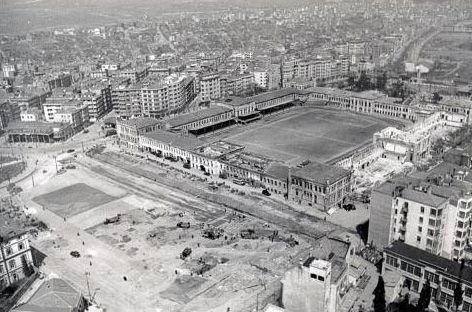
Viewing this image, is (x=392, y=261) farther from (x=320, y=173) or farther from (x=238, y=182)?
(x=238, y=182)

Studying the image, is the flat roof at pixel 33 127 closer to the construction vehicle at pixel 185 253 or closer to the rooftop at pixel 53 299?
the construction vehicle at pixel 185 253

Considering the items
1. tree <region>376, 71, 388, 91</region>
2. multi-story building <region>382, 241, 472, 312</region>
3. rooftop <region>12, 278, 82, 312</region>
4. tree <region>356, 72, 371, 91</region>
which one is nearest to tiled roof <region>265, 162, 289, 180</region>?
multi-story building <region>382, 241, 472, 312</region>

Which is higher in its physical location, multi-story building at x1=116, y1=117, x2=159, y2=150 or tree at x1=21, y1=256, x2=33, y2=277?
multi-story building at x1=116, y1=117, x2=159, y2=150

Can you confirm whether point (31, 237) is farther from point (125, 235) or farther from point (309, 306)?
point (309, 306)

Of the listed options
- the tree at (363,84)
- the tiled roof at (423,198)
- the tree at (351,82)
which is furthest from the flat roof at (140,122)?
the tree at (351,82)

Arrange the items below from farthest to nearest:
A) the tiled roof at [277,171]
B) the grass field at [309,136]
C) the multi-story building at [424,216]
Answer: the grass field at [309,136], the tiled roof at [277,171], the multi-story building at [424,216]

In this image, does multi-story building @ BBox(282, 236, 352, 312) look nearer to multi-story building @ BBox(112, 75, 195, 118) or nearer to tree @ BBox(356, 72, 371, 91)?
multi-story building @ BBox(112, 75, 195, 118)

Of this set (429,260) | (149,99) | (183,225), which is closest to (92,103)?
(149,99)
